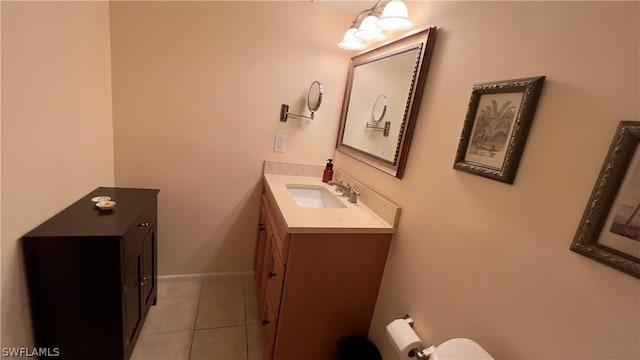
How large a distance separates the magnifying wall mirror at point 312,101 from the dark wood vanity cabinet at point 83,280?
1.16 m

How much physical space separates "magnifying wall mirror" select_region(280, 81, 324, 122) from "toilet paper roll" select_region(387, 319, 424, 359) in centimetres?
146

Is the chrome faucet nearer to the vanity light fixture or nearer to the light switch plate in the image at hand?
the light switch plate

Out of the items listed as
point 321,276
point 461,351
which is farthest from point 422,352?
point 321,276

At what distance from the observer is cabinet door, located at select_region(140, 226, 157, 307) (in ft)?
5.03

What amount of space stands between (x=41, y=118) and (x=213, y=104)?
93cm

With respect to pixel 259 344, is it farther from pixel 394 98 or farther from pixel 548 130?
pixel 548 130

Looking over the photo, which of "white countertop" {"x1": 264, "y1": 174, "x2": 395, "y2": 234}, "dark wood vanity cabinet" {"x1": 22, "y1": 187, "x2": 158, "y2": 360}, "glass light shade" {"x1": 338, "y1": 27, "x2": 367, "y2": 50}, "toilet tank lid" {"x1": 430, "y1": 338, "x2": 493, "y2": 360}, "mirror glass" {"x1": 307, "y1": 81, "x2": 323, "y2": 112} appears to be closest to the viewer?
"toilet tank lid" {"x1": 430, "y1": 338, "x2": 493, "y2": 360}

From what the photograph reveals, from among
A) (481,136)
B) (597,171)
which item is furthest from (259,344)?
(597,171)

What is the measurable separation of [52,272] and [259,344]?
1.14 m

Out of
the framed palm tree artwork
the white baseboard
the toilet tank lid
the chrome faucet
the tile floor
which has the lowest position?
the tile floor

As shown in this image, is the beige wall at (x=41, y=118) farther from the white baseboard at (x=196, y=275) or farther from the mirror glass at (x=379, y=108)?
the mirror glass at (x=379, y=108)

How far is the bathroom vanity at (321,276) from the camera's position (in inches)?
49.0

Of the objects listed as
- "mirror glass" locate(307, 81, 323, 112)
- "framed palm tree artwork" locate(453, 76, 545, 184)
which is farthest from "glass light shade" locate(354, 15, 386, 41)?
"framed palm tree artwork" locate(453, 76, 545, 184)

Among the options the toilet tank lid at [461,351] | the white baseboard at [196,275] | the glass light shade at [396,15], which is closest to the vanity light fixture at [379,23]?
the glass light shade at [396,15]
